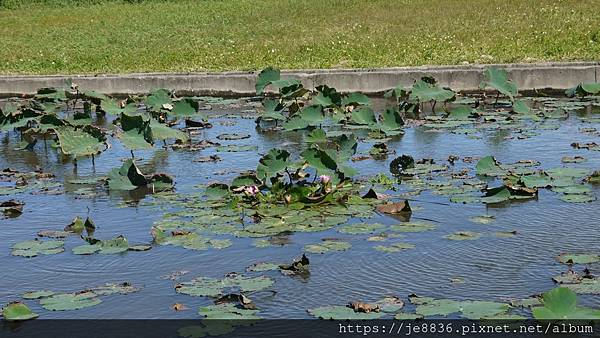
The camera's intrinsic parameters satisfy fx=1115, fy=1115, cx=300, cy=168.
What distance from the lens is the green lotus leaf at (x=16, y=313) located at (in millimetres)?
4855

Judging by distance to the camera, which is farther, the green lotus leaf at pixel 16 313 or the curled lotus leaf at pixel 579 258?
the curled lotus leaf at pixel 579 258

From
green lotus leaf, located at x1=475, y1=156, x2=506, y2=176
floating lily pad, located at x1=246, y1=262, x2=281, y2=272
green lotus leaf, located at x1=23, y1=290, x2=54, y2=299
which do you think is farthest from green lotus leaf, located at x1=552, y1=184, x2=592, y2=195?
green lotus leaf, located at x1=23, y1=290, x2=54, y2=299

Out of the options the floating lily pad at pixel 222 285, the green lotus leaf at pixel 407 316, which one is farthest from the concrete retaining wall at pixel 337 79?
the green lotus leaf at pixel 407 316

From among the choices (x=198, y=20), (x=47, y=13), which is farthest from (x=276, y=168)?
(x=47, y=13)

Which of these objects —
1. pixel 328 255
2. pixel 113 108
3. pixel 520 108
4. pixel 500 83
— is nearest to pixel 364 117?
pixel 520 108

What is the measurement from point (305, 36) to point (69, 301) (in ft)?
37.1

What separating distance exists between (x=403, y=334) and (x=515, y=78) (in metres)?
7.05

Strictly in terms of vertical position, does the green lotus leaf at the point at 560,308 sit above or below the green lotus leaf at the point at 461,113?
below

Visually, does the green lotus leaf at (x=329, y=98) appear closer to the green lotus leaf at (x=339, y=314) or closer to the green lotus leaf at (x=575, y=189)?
the green lotus leaf at (x=575, y=189)

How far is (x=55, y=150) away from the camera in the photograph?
30.6 ft

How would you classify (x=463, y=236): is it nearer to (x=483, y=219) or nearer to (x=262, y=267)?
(x=483, y=219)

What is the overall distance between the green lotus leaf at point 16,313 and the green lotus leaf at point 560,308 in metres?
2.18

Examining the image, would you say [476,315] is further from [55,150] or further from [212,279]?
[55,150]

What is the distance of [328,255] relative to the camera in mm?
5672
